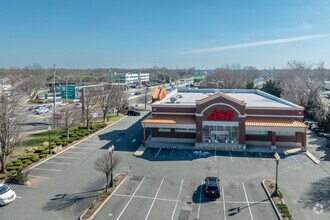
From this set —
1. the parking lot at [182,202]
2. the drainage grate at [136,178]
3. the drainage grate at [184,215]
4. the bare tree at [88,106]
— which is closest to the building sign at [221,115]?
the parking lot at [182,202]

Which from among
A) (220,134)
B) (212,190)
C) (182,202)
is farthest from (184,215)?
(220,134)

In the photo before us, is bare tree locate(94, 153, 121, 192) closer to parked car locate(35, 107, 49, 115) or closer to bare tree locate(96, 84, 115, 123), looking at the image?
bare tree locate(96, 84, 115, 123)

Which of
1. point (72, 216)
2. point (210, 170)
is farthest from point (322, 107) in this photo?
point (72, 216)

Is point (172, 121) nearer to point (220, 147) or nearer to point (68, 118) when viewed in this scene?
point (220, 147)

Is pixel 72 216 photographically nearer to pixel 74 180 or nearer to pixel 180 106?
pixel 74 180

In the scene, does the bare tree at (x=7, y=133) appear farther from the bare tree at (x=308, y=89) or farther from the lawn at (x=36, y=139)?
the bare tree at (x=308, y=89)

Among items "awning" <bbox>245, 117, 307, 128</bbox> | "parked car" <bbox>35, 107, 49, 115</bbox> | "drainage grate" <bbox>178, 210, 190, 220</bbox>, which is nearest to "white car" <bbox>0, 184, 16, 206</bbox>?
"drainage grate" <bbox>178, 210, 190, 220</bbox>
